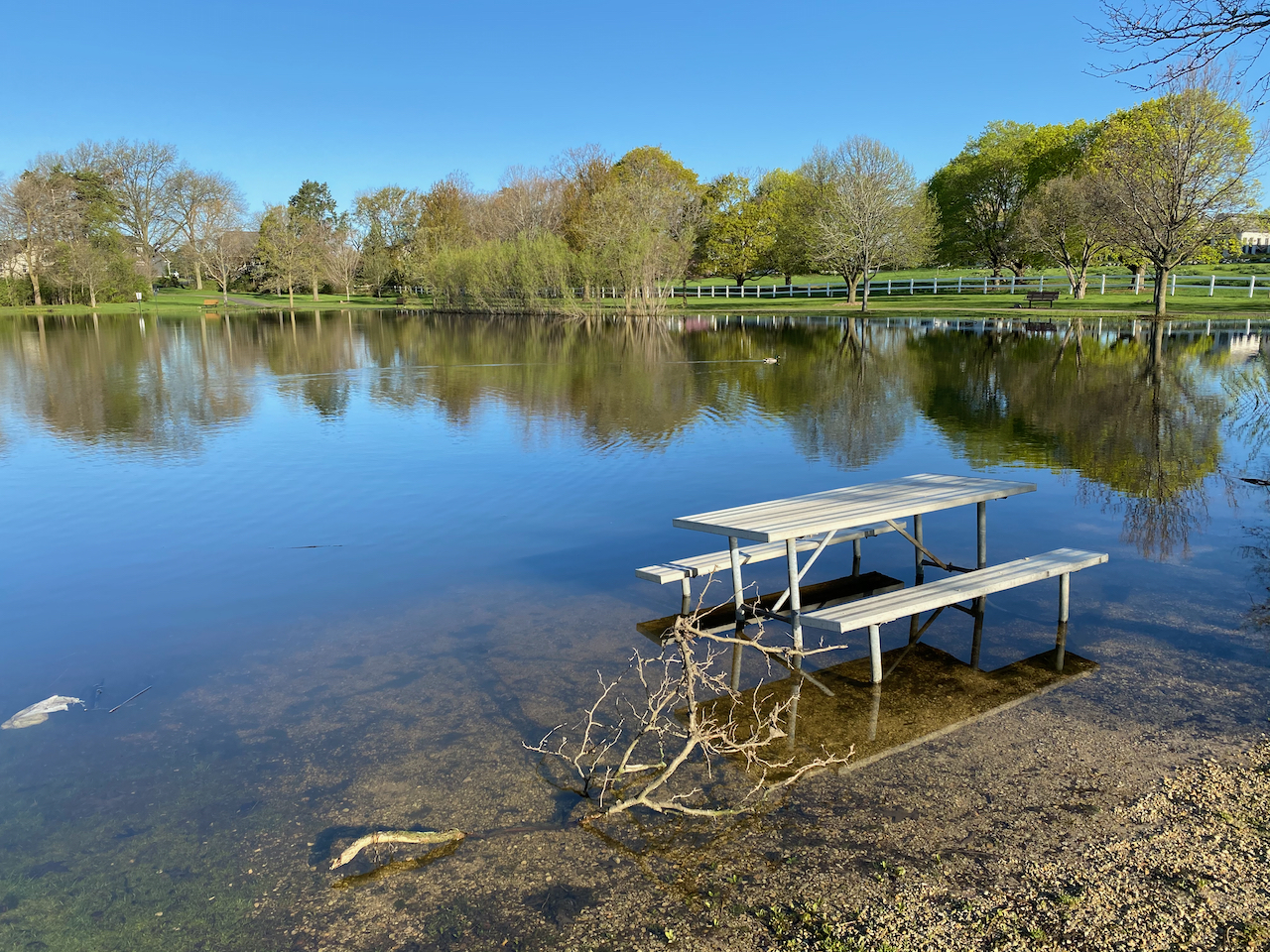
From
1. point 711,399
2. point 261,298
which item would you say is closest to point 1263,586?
point 711,399

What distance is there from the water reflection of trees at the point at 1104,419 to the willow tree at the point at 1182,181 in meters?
12.8

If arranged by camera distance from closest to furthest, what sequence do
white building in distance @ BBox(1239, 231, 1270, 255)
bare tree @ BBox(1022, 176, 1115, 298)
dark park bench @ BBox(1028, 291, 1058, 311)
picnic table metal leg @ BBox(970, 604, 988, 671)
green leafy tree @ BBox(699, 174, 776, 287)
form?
picnic table metal leg @ BBox(970, 604, 988, 671), dark park bench @ BBox(1028, 291, 1058, 311), bare tree @ BBox(1022, 176, 1115, 298), green leafy tree @ BBox(699, 174, 776, 287), white building in distance @ BBox(1239, 231, 1270, 255)

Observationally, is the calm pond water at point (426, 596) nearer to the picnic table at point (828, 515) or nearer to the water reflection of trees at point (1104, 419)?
the water reflection of trees at point (1104, 419)

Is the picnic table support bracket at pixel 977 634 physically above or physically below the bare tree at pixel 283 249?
below

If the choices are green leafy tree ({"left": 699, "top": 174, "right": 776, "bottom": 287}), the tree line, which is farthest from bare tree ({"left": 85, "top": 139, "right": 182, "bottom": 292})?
green leafy tree ({"left": 699, "top": 174, "right": 776, "bottom": 287})

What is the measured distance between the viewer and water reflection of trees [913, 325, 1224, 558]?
10797 millimetres

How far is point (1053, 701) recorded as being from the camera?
575cm

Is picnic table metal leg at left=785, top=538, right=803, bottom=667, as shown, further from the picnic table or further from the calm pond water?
the calm pond water

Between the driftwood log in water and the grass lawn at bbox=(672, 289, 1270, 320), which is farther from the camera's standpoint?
the grass lawn at bbox=(672, 289, 1270, 320)

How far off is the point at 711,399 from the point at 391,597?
13.0m

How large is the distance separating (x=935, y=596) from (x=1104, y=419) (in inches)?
476

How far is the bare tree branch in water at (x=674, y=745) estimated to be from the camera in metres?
4.51

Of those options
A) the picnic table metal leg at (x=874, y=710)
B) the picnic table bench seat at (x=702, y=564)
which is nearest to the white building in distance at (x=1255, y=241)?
the picnic table bench seat at (x=702, y=564)

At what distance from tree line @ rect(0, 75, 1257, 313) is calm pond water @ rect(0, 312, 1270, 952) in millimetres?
25052
